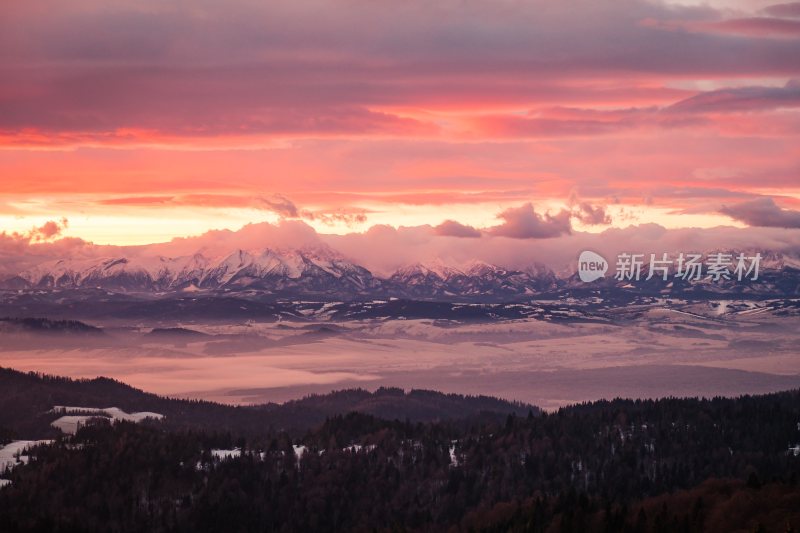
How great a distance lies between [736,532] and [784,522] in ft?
26.2

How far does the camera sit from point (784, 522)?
195375mm

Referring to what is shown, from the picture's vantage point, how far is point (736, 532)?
7667 inches
